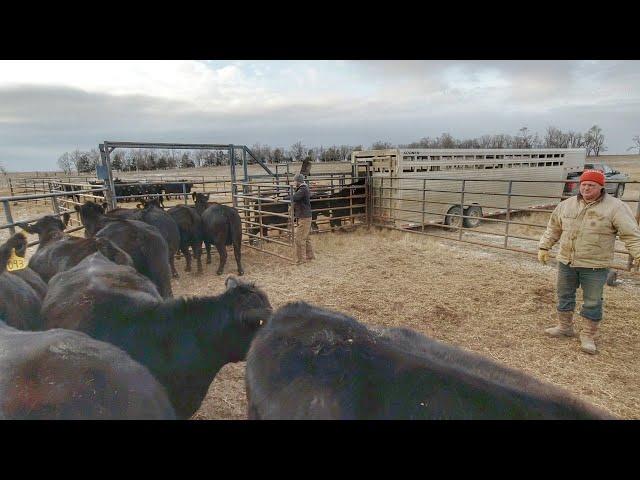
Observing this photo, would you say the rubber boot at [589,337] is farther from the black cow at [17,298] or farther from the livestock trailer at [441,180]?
the livestock trailer at [441,180]

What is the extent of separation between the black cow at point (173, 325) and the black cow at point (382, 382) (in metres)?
0.82

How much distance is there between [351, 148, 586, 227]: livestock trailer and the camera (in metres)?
9.71

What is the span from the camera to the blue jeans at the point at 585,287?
3.45 meters

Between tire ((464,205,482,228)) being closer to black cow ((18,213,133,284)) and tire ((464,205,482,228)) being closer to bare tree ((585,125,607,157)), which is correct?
black cow ((18,213,133,284))

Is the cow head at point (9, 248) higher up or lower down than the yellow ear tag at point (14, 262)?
higher up

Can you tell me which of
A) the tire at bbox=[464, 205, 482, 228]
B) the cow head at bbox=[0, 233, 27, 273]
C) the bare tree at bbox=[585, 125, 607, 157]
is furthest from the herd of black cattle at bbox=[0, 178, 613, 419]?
the bare tree at bbox=[585, 125, 607, 157]

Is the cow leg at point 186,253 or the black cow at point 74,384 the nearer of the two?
the black cow at point 74,384

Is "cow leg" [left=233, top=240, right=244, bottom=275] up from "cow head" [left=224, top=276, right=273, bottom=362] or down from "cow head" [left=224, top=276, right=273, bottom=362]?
down

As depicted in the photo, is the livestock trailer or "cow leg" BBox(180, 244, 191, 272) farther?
the livestock trailer

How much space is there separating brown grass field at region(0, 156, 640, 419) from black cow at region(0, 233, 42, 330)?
1515mm

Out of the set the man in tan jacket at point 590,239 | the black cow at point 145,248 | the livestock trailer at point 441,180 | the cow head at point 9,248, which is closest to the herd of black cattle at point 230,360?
the cow head at point 9,248

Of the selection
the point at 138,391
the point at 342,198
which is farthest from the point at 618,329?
the point at 342,198

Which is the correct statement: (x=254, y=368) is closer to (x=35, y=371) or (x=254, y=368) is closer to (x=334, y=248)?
(x=35, y=371)
